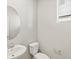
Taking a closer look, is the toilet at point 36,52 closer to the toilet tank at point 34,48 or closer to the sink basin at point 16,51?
the toilet tank at point 34,48

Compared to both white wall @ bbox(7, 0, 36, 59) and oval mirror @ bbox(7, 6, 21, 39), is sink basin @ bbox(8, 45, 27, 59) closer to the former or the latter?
white wall @ bbox(7, 0, 36, 59)

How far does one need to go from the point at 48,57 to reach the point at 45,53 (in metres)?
0.12

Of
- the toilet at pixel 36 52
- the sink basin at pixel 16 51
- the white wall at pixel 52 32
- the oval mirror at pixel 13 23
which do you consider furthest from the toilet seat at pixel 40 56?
the oval mirror at pixel 13 23

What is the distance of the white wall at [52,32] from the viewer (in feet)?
6.66

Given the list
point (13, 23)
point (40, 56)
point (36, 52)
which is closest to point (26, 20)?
point (13, 23)

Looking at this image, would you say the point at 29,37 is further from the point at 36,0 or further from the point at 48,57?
the point at 36,0

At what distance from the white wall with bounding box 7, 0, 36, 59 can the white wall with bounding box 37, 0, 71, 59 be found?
0.52 ft

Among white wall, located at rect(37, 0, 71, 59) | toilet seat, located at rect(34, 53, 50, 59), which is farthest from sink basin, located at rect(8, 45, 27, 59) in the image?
white wall, located at rect(37, 0, 71, 59)

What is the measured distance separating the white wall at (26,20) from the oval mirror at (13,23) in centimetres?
8

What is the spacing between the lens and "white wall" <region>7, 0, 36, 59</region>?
219 cm

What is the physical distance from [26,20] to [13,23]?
0.33m

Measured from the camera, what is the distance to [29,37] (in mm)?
2424
